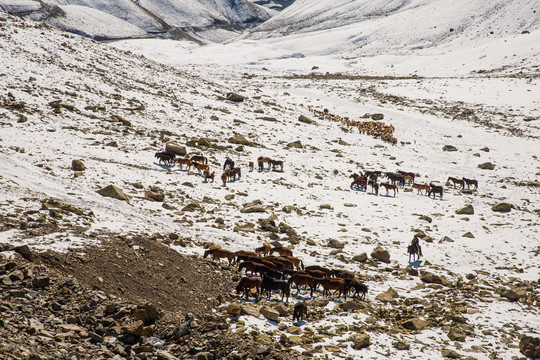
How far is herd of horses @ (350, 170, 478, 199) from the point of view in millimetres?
24031

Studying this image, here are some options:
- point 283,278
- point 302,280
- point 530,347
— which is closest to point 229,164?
point 283,278

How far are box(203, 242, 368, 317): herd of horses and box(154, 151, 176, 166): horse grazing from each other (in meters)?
10.7

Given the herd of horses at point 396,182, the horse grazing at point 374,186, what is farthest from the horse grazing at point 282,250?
the horse grazing at point 374,186

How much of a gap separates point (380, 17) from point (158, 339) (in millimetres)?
150370

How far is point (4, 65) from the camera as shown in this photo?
2767 cm

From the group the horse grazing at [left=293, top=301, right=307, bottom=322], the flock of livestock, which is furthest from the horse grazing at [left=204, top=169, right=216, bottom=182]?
the flock of livestock

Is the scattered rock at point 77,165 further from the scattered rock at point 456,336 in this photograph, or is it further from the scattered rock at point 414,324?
the scattered rock at point 456,336

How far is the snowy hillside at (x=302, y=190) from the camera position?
10062mm

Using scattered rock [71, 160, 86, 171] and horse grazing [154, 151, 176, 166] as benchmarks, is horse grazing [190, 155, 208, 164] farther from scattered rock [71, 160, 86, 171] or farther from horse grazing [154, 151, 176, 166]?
scattered rock [71, 160, 86, 171]

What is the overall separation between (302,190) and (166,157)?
27.4 ft

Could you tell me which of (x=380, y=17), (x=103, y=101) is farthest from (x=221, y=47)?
(x=103, y=101)

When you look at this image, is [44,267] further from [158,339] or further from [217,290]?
[217,290]

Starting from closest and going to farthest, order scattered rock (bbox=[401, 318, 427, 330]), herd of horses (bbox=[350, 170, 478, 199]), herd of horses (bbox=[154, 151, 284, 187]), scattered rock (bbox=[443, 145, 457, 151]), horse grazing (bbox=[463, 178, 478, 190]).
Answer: scattered rock (bbox=[401, 318, 427, 330]), herd of horses (bbox=[154, 151, 284, 187]), herd of horses (bbox=[350, 170, 478, 199]), horse grazing (bbox=[463, 178, 478, 190]), scattered rock (bbox=[443, 145, 457, 151])

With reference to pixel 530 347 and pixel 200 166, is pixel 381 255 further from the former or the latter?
pixel 200 166
